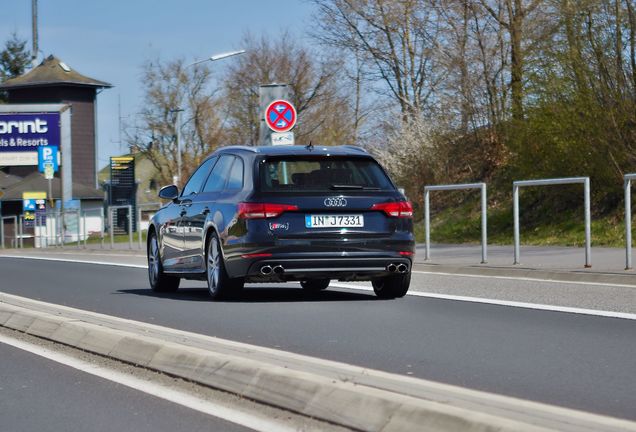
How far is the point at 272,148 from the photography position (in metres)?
13.1

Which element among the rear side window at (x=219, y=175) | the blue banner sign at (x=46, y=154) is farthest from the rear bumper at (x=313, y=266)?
the blue banner sign at (x=46, y=154)

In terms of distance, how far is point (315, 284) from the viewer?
15.1 meters

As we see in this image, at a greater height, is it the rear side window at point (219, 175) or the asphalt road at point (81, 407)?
the rear side window at point (219, 175)

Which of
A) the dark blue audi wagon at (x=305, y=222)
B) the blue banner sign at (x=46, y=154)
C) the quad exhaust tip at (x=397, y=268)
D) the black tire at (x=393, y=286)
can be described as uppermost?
the blue banner sign at (x=46, y=154)

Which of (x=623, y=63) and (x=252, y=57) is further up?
(x=252, y=57)

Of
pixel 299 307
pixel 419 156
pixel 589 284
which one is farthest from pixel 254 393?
pixel 419 156

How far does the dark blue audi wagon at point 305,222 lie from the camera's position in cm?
1220

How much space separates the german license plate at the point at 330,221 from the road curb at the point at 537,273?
4009mm

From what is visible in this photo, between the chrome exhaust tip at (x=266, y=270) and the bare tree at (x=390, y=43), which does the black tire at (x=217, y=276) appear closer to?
the chrome exhaust tip at (x=266, y=270)

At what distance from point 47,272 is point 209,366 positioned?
16320mm

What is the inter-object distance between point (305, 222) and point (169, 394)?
5.53 m

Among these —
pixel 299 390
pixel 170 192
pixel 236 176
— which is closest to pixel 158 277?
pixel 170 192

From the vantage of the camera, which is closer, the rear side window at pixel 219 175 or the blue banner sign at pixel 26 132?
the rear side window at pixel 219 175

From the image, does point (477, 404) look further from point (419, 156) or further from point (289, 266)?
point (419, 156)
